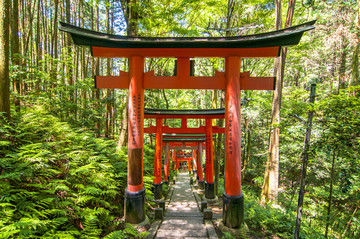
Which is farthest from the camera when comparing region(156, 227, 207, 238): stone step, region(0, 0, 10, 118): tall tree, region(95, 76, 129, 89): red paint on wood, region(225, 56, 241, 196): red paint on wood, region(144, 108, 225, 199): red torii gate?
region(144, 108, 225, 199): red torii gate

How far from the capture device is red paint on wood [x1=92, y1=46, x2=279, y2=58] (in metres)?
4.75

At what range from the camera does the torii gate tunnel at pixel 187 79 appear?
4.47m

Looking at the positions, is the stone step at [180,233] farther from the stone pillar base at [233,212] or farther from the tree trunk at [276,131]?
the tree trunk at [276,131]

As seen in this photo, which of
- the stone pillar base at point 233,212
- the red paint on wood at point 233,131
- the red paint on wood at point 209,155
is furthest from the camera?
the red paint on wood at point 209,155

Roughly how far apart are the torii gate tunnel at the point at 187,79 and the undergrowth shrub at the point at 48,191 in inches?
36.2

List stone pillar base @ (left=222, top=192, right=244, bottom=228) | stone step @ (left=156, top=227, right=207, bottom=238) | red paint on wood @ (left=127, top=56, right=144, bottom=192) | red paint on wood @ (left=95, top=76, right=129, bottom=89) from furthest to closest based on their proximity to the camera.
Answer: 1. red paint on wood @ (left=95, top=76, right=129, bottom=89)
2. red paint on wood @ (left=127, top=56, right=144, bottom=192)
3. stone pillar base @ (left=222, top=192, right=244, bottom=228)
4. stone step @ (left=156, top=227, right=207, bottom=238)

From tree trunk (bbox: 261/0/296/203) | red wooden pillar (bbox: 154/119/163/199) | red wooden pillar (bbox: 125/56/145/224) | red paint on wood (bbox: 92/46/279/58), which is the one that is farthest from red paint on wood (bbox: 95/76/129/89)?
tree trunk (bbox: 261/0/296/203)

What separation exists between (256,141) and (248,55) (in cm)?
1356

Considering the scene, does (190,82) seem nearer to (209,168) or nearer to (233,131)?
(233,131)

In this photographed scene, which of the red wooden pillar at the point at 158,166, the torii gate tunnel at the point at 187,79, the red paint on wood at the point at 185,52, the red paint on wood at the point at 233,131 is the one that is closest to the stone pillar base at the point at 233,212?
the torii gate tunnel at the point at 187,79

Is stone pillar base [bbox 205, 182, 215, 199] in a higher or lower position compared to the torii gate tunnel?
lower

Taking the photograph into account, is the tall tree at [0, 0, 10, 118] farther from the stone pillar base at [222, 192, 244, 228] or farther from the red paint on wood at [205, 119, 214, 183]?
the red paint on wood at [205, 119, 214, 183]

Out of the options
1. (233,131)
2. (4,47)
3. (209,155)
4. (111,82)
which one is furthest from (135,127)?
(209,155)

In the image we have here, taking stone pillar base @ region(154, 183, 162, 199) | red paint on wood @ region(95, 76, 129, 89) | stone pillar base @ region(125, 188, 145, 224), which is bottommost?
stone pillar base @ region(154, 183, 162, 199)
